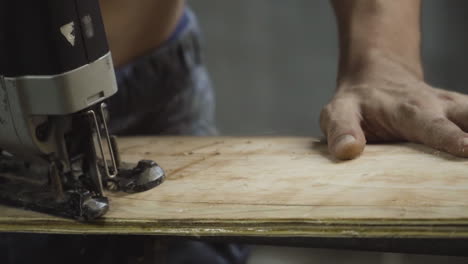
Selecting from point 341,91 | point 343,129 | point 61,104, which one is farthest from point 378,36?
point 61,104

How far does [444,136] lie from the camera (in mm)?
872

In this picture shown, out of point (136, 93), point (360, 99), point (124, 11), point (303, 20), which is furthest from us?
point (303, 20)

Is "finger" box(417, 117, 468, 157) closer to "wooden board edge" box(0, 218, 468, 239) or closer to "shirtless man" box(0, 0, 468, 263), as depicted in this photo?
"shirtless man" box(0, 0, 468, 263)

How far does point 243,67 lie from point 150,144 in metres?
2.09

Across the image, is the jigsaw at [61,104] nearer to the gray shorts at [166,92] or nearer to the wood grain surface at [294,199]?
the wood grain surface at [294,199]

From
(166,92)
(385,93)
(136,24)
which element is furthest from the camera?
(166,92)

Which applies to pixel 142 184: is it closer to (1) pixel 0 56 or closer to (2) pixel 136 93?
(1) pixel 0 56

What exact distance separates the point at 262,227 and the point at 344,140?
228 millimetres

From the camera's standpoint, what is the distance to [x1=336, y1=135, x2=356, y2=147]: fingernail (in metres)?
0.90

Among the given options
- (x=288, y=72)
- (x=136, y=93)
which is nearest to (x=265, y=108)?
(x=288, y=72)

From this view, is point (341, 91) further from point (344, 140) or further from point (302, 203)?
point (302, 203)

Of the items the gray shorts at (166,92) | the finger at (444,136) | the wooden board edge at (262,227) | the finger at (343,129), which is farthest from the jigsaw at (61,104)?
the gray shorts at (166,92)

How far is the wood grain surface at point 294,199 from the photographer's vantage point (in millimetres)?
715

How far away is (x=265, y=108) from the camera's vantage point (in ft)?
10.6
